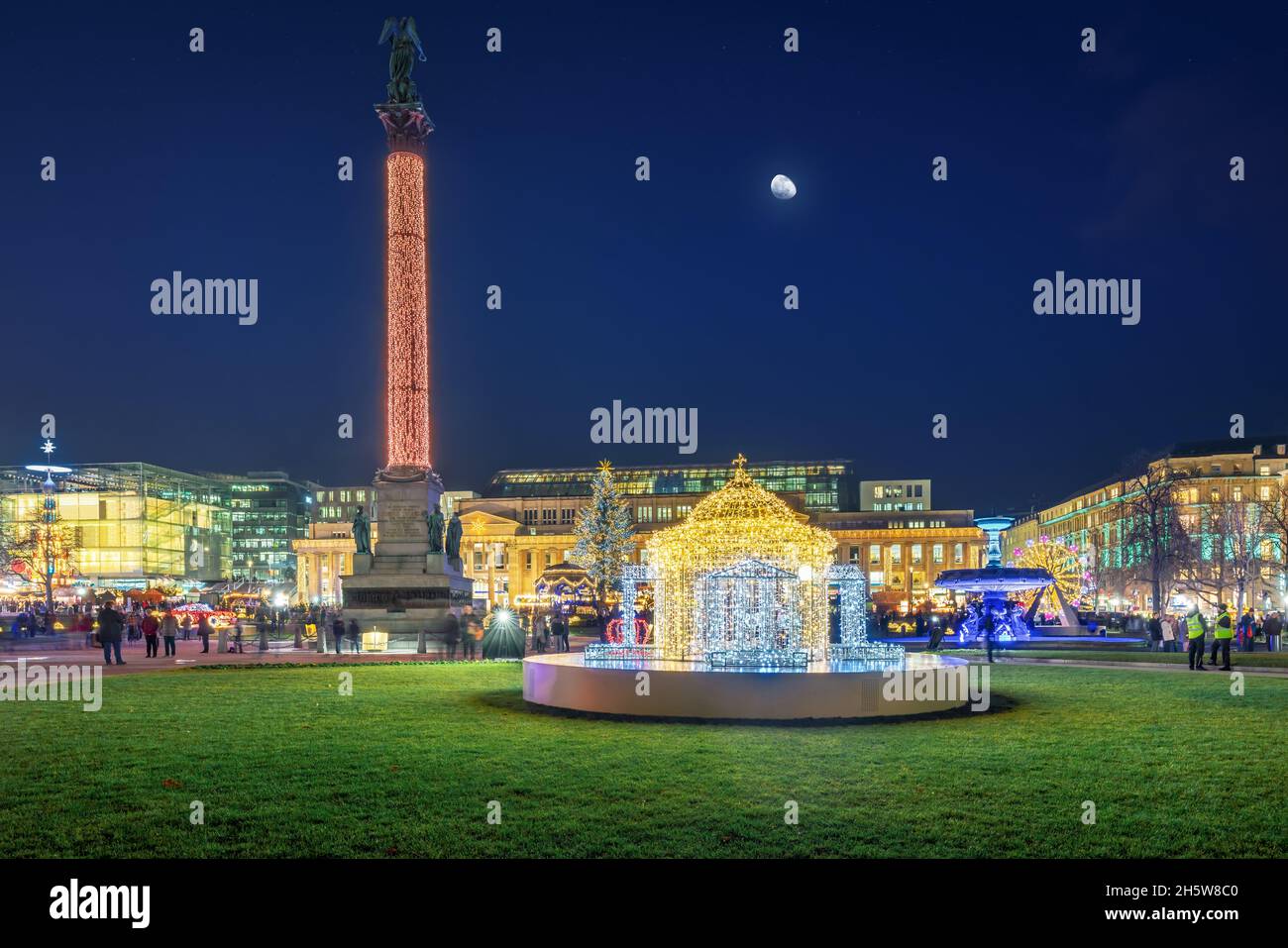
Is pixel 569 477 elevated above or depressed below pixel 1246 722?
above

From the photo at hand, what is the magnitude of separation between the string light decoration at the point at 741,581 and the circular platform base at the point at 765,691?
3173 mm

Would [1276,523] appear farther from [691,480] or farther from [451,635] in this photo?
[691,480]

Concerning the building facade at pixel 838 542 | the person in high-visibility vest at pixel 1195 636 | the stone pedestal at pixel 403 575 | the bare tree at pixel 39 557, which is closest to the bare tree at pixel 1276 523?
the building facade at pixel 838 542

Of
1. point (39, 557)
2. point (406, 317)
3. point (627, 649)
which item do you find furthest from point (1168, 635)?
point (39, 557)

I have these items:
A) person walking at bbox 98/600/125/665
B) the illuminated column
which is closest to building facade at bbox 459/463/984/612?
the illuminated column

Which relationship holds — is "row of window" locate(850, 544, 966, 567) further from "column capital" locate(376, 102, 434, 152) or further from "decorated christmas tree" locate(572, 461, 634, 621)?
"column capital" locate(376, 102, 434, 152)

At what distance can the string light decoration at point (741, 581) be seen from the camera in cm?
2197

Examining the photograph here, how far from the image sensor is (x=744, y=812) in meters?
10.6

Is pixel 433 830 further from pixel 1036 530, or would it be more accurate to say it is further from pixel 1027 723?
pixel 1036 530

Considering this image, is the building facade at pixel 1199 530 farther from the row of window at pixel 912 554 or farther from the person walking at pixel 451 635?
the person walking at pixel 451 635

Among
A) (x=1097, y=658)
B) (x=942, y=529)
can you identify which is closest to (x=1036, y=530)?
(x=942, y=529)

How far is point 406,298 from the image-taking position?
4588cm

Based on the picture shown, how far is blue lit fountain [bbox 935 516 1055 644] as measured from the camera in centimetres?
4434
